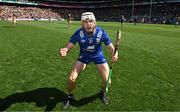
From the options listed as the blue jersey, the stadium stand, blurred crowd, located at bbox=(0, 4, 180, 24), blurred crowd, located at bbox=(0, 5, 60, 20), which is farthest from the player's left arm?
blurred crowd, located at bbox=(0, 5, 60, 20)

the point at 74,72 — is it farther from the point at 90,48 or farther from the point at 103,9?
the point at 103,9

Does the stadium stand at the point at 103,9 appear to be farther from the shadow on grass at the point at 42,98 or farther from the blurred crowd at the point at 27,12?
the shadow on grass at the point at 42,98

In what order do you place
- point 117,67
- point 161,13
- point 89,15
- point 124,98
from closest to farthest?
point 89,15 → point 124,98 → point 117,67 → point 161,13

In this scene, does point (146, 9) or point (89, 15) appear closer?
point (89, 15)

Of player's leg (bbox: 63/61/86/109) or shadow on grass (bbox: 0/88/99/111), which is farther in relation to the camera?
shadow on grass (bbox: 0/88/99/111)

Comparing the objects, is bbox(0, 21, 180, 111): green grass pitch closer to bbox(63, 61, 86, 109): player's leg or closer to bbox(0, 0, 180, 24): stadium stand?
bbox(63, 61, 86, 109): player's leg

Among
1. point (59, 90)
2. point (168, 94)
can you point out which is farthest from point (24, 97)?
point (168, 94)

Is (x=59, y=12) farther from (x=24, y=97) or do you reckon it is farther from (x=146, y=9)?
(x=24, y=97)

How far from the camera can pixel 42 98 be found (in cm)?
663

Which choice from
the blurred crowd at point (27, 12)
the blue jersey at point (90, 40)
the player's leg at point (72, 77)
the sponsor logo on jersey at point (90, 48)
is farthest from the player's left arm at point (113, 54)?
the blurred crowd at point (27, 12)

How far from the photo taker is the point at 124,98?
6785 mm

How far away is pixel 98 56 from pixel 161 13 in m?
81.6

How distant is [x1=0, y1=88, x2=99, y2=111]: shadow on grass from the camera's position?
622 cm

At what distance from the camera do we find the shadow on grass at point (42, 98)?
622cm
